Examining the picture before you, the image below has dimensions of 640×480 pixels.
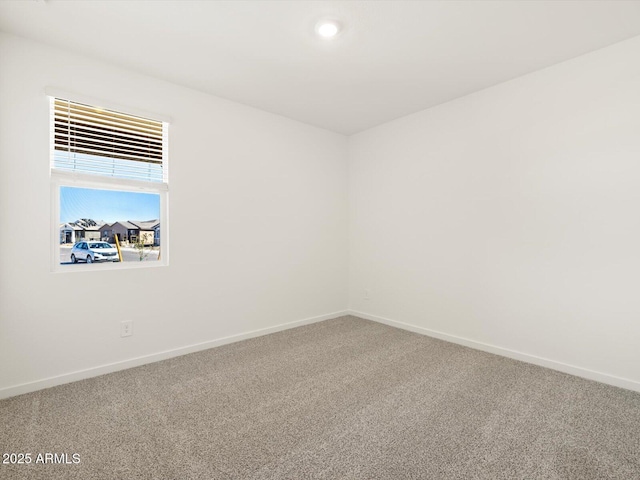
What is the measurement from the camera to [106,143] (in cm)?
274

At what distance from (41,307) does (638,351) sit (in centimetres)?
443

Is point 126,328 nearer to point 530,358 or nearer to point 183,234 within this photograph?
point 183,234

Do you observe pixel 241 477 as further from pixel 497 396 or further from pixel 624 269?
pixel 624 269

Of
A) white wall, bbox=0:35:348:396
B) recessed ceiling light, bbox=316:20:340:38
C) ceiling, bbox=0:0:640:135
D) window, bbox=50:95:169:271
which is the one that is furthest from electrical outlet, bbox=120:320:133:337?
recessed ceiling light, bbox=316:20:340:38

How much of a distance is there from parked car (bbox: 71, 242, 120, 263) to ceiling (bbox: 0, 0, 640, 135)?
1.53 meters

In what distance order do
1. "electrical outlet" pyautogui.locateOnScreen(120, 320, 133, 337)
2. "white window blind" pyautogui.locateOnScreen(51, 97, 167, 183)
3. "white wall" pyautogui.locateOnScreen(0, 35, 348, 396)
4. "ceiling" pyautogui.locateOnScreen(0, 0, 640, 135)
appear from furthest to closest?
1. "electrical outlet" pyautogui.locateOnScreen(120, 320, 133, 337)
2. "white window blind" pyautogui.locateOnScreen(51, 97, 167, 183)
3. "white wall" pyautogui.locateOnScreen(0, 35, 348, 396)
4. "ceiling" pyautogui.locateOnScreen(0, 0, 640, 135)

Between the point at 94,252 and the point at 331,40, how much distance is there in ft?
8.37

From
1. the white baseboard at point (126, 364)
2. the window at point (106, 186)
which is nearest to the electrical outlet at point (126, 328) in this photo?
the white baseboard at point (126, 364)

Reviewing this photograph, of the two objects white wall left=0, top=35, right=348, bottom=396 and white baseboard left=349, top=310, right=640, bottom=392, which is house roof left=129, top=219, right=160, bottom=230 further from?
white baseboard left=349, top=310, right=640, bottom=392

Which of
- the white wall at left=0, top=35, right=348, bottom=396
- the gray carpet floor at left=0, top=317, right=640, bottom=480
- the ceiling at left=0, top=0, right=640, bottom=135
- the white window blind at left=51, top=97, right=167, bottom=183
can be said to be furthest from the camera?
the white window blind at left=51, top=97, right=167, bottom=183

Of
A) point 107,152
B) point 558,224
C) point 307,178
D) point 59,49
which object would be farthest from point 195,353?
point 558,224

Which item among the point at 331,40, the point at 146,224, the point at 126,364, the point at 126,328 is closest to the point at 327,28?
the point at 331,40

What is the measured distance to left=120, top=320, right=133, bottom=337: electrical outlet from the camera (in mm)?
2760

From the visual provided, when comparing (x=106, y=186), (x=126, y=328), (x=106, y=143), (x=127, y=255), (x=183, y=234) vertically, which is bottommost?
(x=126, y=328)
